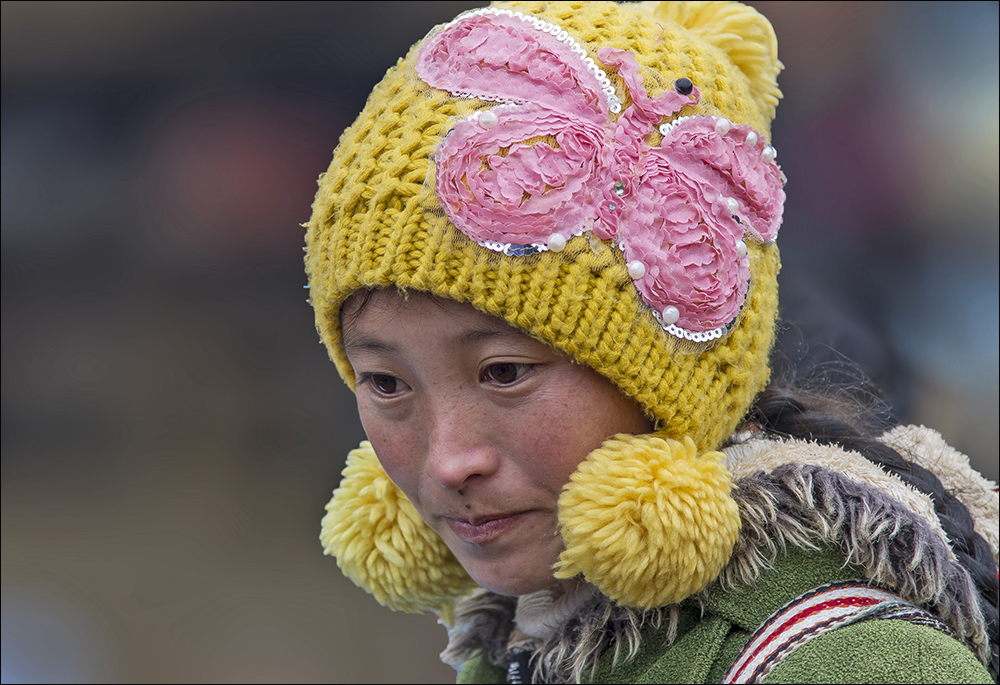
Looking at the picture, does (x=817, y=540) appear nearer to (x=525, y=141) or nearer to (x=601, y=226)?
(x=601, y=226)

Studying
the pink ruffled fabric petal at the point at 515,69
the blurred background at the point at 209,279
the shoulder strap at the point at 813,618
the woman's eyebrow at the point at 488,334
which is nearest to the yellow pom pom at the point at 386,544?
the woman's eyebrow at the point at 488,334

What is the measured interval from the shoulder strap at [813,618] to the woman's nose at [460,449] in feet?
1.40

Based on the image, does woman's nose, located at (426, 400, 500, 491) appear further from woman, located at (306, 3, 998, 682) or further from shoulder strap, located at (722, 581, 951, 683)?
shoulder strap, located at (722, 581, 951, 683)

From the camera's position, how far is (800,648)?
1105mm

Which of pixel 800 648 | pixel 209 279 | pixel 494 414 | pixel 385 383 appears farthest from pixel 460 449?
pixel 209 279

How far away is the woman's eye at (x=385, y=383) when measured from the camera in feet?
4.38

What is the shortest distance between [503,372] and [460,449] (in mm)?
128

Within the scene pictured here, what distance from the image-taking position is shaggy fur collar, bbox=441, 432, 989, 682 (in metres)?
1.19

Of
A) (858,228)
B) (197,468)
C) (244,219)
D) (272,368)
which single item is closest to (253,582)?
(197,468)

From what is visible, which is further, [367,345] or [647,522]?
[367,345]

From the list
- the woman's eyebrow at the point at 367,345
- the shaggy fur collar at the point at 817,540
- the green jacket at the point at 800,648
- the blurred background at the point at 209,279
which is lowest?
the green jacket at the point at 800,648

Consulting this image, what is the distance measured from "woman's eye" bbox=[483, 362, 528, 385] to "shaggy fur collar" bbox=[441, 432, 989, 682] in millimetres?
378

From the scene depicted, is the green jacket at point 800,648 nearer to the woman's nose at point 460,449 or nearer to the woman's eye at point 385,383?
the woman's nose at point 460,449

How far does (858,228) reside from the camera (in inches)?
137
